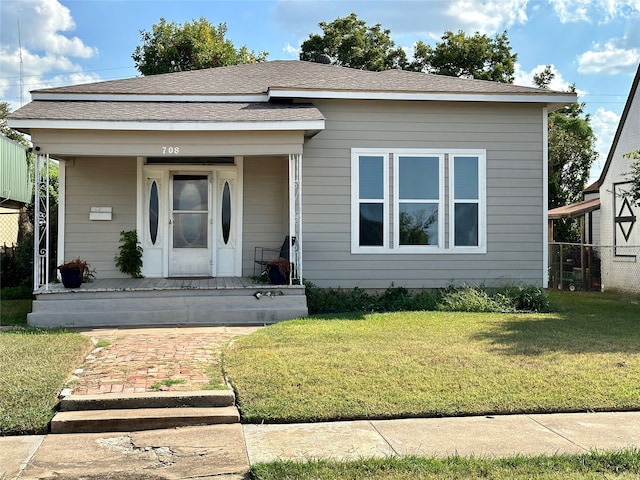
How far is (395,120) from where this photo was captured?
484 inches

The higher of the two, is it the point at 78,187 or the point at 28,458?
the point at 78,187

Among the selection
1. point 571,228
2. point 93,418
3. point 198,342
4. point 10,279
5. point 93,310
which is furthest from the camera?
point 571,228

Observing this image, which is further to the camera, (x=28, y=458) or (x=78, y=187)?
(x=78, y=187)

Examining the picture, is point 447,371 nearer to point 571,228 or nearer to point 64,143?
point 64,143

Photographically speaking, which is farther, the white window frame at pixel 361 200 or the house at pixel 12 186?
the house at pixel 12 186

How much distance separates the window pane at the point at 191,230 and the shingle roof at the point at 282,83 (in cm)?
236

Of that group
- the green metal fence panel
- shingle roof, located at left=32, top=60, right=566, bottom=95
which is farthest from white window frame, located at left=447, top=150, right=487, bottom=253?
the green metal fence panel

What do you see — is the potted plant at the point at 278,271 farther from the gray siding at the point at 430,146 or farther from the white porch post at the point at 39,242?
the white porch post at the point at 39,242

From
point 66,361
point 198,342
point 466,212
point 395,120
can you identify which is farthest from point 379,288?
point 66,361

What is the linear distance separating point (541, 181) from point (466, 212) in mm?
1616

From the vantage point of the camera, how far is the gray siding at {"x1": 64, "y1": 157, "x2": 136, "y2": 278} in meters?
12.4

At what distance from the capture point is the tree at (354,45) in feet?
106

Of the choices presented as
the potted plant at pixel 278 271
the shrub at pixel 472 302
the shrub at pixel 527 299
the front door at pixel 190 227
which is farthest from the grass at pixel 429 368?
the front door at pixel 190 227

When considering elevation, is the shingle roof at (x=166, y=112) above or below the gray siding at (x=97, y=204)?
above
